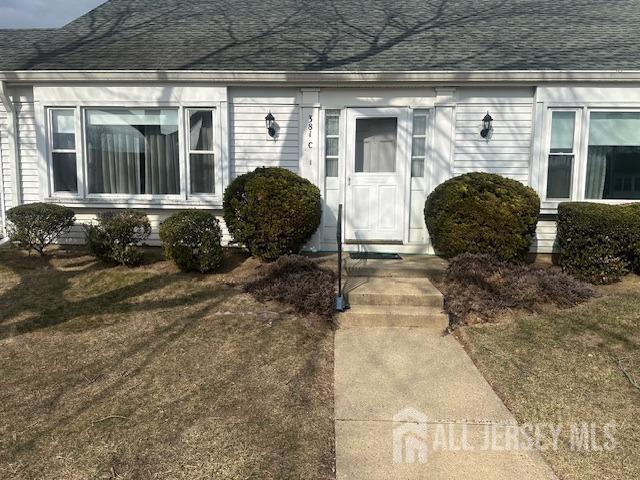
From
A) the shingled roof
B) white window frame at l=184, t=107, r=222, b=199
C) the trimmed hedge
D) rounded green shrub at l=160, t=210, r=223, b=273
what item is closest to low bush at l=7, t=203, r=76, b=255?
rounded green shrub at l=160, t=210, r=223, b=273

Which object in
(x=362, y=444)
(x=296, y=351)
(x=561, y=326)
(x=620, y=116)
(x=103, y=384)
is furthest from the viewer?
(x=620, y=116)

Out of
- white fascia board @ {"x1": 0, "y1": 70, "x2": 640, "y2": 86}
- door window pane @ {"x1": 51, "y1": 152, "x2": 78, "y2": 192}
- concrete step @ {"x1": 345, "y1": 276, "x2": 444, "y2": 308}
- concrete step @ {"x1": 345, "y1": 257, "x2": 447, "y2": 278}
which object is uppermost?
white fascia board @ {"x1": 0, "y1": 70, "x2": 640, "y2": 86}

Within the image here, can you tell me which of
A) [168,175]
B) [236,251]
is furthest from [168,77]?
[236,251]

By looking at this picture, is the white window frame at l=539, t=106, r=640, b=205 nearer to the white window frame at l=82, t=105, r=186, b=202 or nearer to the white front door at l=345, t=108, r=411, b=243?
the white front door at l=345, t=108, r=411, b=243

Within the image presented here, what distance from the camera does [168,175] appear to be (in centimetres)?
788

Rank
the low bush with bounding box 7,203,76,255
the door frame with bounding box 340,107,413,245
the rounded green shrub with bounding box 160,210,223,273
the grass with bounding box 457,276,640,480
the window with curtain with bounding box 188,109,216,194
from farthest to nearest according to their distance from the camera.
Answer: the window with curtain with bounding box 188,109,216,194
the door frame with bounding box 340,107,413,245
the low bush with bounding box 7,203,76,255
the rounded green shrub with bounding box 160,210,223,273
the grass with bounding box 457,276,640,480

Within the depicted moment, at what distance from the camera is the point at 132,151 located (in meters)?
7.88

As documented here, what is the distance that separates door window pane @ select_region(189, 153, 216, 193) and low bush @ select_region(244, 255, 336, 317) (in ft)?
7.15

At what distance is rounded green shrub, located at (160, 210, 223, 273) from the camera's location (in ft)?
20.7

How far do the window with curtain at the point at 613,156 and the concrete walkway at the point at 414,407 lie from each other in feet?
13.6

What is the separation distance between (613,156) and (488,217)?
283cm

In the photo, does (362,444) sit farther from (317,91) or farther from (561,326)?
(317,91)

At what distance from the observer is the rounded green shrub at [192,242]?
6.31 metres

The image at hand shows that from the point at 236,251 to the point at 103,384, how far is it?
3.85 meters
